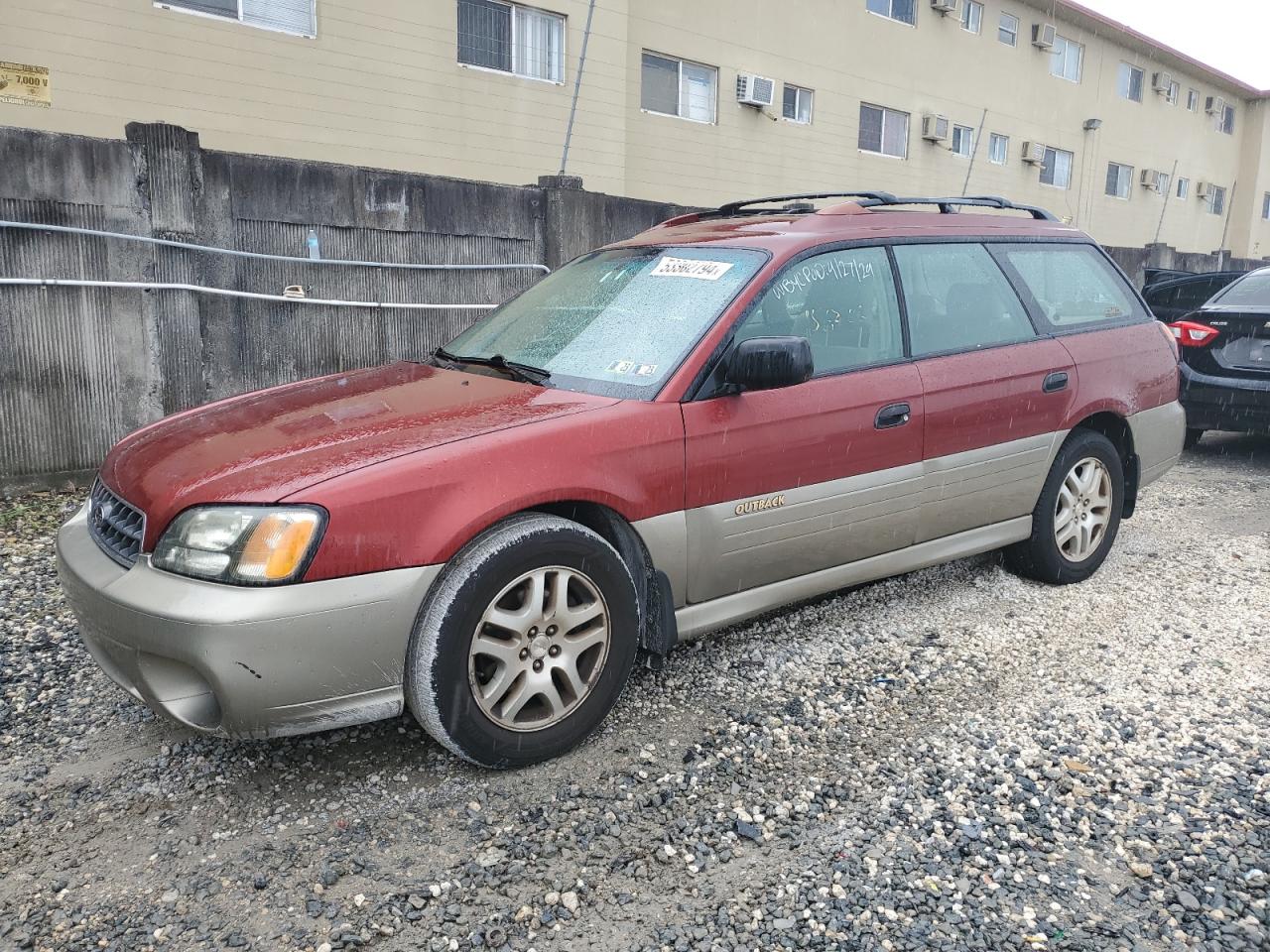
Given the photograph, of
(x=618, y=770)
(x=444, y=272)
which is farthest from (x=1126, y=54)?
(x=618, y=770)

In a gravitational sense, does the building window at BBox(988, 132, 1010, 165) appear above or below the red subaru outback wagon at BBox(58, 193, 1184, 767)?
above

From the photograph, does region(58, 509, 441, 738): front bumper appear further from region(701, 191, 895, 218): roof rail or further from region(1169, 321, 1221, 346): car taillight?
region(1169, 321, 1221, 346): car taillight

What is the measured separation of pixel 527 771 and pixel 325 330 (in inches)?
185

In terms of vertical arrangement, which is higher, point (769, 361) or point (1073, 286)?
point (1073, 286)

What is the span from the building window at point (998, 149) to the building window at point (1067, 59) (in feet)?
7.63

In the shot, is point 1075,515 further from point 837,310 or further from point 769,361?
point 769,361

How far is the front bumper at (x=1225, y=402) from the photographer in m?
6.96

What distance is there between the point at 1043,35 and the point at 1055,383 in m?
19.3

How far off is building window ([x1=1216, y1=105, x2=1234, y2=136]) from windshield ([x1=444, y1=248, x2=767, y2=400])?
99.0 ft

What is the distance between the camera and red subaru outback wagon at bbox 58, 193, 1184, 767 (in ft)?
8.41

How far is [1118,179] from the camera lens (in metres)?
23.9

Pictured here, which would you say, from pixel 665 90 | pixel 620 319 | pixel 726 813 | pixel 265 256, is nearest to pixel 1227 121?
pixel 665 90

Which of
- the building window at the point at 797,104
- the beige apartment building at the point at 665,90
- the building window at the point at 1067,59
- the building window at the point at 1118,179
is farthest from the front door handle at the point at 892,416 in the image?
the building window at the point at 1118,179

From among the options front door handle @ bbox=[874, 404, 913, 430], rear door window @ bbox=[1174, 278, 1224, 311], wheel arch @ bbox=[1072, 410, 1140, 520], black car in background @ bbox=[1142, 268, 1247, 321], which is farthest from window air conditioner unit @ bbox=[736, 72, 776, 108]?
front door handle @ bbox=[874, 404, 913, 430]
